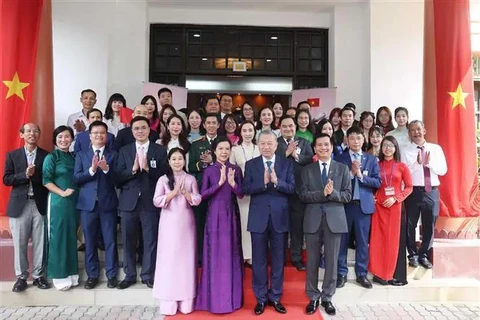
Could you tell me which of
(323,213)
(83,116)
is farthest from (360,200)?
(83,116)

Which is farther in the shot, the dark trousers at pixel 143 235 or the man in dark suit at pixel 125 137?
the man in dark suit at pixel 125 137

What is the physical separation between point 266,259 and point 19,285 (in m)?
2.50

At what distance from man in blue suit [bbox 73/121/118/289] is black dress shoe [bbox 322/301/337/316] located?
6.87ft

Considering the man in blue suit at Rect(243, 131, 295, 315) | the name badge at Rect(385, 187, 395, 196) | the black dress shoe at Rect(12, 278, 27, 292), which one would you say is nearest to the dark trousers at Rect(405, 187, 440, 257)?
the name badge at Rect(385, 187, 395, 196)

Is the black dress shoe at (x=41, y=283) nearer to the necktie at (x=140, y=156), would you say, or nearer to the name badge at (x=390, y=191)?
the necktie at (x=140, y=156)

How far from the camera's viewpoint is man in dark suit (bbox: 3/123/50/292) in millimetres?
3951

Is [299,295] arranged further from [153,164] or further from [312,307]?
[153,164]

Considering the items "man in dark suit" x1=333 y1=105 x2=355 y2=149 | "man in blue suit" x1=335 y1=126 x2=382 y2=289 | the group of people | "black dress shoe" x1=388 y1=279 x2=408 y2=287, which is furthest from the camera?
"man in dark suit" x1=333 y1=105 x2=355 y2=149

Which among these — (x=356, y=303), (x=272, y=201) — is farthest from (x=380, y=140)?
(x=356, y=303)

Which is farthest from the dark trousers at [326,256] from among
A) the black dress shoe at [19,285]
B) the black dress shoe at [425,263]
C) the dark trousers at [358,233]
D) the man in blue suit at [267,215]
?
the black dress shoe at [19,285]

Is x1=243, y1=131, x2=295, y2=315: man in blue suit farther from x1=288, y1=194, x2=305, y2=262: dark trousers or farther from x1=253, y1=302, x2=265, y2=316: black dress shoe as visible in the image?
x1=288, y1=194, x2=305, y2=262: dark trousers

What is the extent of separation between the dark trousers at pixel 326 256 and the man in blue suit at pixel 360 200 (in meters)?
0.35

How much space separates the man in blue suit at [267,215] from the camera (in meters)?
3.61

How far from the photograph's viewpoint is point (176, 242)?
11.9 feet
